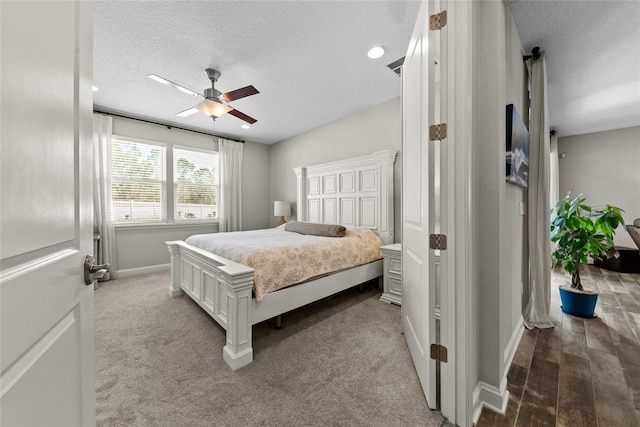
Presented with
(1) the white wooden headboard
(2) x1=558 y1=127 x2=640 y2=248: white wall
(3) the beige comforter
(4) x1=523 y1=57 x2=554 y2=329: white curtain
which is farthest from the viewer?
(2) x1=558 y1=127 x2=640 y2=248: white wall

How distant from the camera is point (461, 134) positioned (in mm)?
1275

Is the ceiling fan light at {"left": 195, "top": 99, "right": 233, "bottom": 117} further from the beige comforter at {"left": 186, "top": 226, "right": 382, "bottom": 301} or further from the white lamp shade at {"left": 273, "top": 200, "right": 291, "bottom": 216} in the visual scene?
the white lamp shade at {"left": 273, "top": 200, "right": 291, "bottom": 216}

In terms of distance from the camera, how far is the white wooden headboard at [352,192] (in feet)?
11.4

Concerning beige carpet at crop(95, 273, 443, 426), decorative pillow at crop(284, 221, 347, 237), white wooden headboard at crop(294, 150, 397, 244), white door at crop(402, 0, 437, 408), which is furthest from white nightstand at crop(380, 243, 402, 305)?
white door at crop(402, 0, 437, 408)

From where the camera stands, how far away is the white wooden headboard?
11.4ft

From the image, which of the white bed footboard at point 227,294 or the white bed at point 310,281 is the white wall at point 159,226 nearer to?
the white bed at point 310,281

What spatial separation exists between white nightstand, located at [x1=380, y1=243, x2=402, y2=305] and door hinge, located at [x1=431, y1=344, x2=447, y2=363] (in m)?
1.47

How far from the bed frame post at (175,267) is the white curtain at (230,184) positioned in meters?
1.93

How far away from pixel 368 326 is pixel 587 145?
6061 mm

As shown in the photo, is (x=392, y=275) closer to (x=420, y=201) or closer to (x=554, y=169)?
(x=420, y=201)

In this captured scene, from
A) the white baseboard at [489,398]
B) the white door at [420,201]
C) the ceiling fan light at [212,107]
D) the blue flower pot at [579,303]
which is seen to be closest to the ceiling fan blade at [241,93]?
the ceiling fan light at [212,107]

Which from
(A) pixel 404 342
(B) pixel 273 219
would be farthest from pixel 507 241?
(B) pixel 273 219

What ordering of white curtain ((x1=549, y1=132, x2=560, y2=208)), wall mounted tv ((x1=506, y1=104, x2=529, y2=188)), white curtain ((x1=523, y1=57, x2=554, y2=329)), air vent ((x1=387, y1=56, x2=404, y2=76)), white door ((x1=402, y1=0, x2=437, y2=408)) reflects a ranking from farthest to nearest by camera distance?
white curtain ((x1=549, y1=132, x2=560, y2=208))
air vent ((x1=387, y1=56, x2=404, y2=76))
white curtain ((x1=523, y1=57, x2=554, y2=329))
wall mounted tv ((x1=506, y1=104, x2=529, y2=188))
white door ((x1=402, y1=0, x2=437, y2=408))

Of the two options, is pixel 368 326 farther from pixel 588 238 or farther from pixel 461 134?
pixel 588 238
